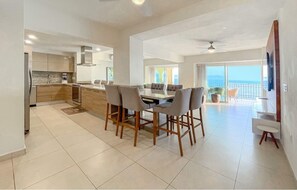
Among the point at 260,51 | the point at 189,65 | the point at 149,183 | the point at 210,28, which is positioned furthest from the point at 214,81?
the point at 149,183

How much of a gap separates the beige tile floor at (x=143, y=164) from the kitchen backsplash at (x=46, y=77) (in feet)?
14.0

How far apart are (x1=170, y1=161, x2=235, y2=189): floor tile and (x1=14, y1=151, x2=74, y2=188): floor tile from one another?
4.69 ft

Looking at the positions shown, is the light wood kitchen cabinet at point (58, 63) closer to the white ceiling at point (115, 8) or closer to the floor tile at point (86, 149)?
the white ceiling at point (115, 8)

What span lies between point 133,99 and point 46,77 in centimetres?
600

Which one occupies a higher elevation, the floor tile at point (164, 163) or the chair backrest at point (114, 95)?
the chair backrest at point (114, 95)

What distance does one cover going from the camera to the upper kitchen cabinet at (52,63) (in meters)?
5.89

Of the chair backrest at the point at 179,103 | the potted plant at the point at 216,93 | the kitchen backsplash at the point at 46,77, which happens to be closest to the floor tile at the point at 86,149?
the chair backrest at the point at 179,103

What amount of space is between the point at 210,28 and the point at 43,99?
6502mm

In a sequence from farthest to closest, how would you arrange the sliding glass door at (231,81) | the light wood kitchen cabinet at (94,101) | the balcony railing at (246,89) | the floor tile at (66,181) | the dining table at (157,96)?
the balcony railing at (246,89) < the sliding glass door at (231,81) < the light wood kitchen cabinet at (94,101) < the dining table at (157,96) < the floor tile at (66,181)

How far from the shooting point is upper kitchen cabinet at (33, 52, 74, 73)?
19.3 ft

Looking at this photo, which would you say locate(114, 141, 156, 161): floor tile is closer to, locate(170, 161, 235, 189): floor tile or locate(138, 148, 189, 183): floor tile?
locate(138, 148, 189, 183): floor tile

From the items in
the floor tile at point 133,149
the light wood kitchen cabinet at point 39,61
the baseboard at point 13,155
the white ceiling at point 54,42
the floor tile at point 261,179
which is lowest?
the floor tile at point 261,179

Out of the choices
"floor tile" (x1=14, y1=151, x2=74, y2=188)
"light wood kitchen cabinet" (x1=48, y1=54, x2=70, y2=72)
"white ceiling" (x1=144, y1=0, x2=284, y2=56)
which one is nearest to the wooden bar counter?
"floor tile" (x1=14, y1=151, x2=74, y2=188)

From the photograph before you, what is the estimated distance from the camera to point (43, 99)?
5.85m
